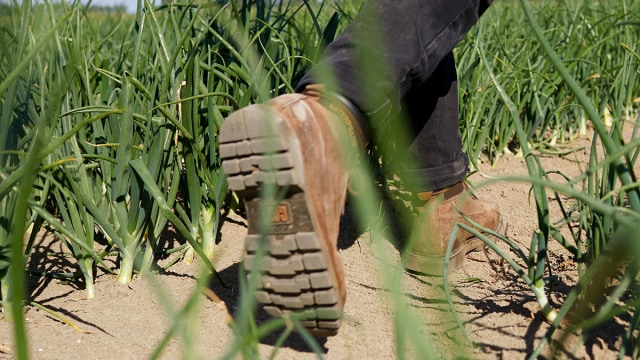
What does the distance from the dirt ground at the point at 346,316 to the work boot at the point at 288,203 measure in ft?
0.32

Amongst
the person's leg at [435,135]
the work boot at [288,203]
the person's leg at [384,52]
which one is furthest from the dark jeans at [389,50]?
the person's leg at [435,135]

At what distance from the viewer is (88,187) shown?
1303mm

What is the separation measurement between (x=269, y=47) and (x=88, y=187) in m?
0.52

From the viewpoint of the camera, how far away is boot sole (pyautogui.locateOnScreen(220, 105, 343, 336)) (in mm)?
935

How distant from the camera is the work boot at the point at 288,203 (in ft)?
3.07

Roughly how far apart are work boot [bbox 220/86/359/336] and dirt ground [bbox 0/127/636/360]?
0.10 m

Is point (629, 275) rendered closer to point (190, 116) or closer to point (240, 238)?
point (190, 116)

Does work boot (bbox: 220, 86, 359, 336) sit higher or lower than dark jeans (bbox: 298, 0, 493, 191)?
lower

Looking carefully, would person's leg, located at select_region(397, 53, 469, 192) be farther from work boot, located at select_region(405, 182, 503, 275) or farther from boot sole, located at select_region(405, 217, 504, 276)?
boot sole, located at select_region(405, 217, 504, 276)

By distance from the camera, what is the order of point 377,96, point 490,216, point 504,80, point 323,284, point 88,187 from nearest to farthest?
point 323,284 < point 377,96 < point 88,187 < point 490,216 < point 504,80

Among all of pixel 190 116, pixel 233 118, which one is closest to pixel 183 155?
pixel 190 116

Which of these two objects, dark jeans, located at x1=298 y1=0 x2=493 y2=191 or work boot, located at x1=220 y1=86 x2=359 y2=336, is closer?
work boot, located at x1=220 y1=86 x2=359 y2=336

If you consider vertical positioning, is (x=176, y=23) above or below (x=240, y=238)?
above

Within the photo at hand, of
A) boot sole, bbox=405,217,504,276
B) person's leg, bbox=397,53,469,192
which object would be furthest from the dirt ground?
person's leg, bbox=397,53,469,192
